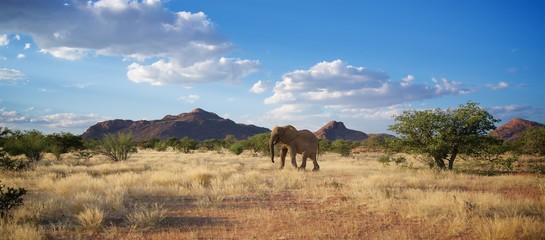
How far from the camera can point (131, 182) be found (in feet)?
39.4

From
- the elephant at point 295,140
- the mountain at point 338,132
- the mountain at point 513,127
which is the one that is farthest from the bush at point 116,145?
the mountain at point 338,132

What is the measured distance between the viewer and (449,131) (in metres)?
15.8

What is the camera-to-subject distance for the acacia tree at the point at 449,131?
630 inches

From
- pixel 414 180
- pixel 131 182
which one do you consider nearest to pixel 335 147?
pixel 414 180

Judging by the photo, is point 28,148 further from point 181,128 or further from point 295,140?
point 181,128

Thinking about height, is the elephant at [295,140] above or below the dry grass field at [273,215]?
above

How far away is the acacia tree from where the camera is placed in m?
16.0

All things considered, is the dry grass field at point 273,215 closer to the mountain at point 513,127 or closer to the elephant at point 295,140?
the elephant at point 295,140

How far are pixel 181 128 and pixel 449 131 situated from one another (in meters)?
165

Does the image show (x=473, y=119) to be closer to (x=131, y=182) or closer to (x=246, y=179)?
(x=246, y=179)

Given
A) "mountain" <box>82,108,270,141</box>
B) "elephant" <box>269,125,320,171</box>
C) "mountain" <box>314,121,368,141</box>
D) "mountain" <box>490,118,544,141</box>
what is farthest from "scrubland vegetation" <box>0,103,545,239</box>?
"mountain" <box>82,108,270,141</box>

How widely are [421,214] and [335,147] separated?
3505 centimetres

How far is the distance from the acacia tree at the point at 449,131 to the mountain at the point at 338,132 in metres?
139

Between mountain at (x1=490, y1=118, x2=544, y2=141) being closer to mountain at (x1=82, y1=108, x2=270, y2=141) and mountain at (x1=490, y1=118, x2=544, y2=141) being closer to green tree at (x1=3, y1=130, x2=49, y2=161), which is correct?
mountain at (x1=82, y1=108, x2=270, y2=141)
